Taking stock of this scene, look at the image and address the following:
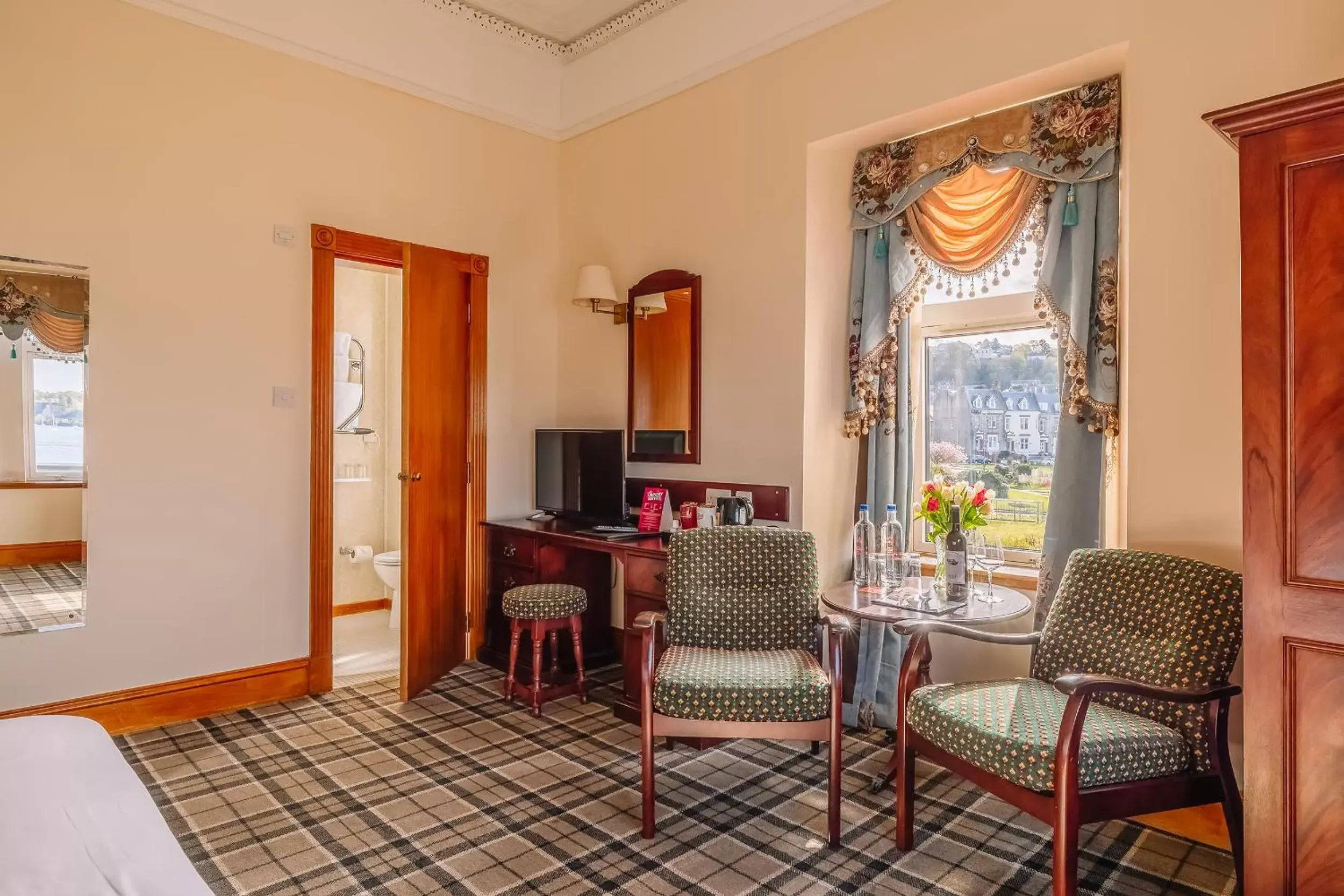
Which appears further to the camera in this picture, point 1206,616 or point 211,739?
point 211,739

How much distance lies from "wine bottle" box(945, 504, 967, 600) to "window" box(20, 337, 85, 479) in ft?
11.5

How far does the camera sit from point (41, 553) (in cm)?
323

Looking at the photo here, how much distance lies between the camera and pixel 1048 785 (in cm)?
198

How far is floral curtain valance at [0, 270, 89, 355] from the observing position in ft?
10.4

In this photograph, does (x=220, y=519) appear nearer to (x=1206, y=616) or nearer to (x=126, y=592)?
(x=126, y=592)

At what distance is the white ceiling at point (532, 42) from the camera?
3.68m

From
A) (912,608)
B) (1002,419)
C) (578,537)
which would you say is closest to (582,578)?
(578,537)

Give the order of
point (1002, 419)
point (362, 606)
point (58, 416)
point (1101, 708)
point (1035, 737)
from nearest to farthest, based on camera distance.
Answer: point (1035, 737) < point (1101, 708) < point (58, 416) < point (1002, 419) < point (362, 606)

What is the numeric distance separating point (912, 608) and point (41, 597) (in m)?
3.43

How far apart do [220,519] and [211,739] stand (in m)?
0.96

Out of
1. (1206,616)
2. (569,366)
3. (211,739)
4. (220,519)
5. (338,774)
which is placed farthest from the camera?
(569,366)

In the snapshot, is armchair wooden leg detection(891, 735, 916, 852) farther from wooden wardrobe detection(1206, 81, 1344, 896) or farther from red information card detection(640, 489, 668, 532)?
red information card detection(640, 489, 668, 532)

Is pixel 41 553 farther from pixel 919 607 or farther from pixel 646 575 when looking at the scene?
pixel 919 607

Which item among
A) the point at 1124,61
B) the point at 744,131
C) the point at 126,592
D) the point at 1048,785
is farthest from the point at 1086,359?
the point at 126,592
